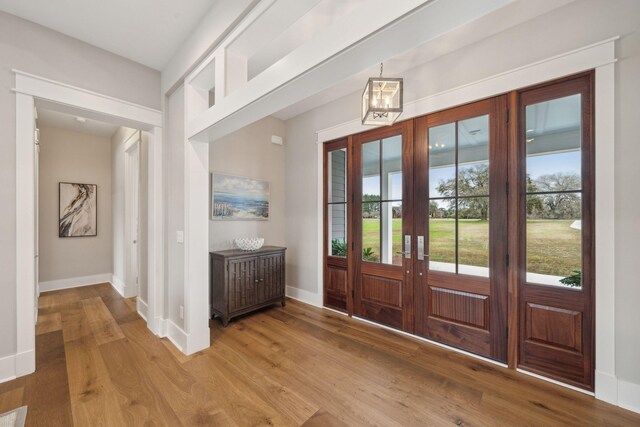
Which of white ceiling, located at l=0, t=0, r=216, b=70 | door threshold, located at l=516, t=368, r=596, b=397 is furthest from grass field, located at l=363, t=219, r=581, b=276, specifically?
white ceiling, located at l=0, t=0, r=216, b=70

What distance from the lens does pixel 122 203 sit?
4582 mm

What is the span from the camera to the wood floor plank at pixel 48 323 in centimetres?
300

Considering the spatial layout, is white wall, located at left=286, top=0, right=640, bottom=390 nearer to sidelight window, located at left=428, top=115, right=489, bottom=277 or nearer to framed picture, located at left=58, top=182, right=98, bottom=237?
sidelight window, located at left=428, top=115, right=489, bottom=277

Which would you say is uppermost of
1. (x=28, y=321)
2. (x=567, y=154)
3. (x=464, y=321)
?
(x=567, y=154)

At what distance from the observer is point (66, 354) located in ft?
8.19

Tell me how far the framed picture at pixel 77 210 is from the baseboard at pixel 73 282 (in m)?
0.81

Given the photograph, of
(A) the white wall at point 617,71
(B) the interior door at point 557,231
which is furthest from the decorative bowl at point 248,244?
(B) the interior door at point 557,231

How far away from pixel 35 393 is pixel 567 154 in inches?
177

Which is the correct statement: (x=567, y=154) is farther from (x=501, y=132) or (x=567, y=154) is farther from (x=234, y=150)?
(x=234, y=150)

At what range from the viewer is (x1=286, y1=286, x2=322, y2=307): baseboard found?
3.87 m

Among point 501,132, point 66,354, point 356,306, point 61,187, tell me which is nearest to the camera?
point 501,132

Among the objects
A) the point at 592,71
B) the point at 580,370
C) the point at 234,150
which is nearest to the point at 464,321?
the point at 580,370

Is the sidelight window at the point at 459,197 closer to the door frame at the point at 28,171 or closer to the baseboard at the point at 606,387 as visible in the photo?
the baseboard at the point at 606,387

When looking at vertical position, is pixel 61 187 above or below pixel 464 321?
above
